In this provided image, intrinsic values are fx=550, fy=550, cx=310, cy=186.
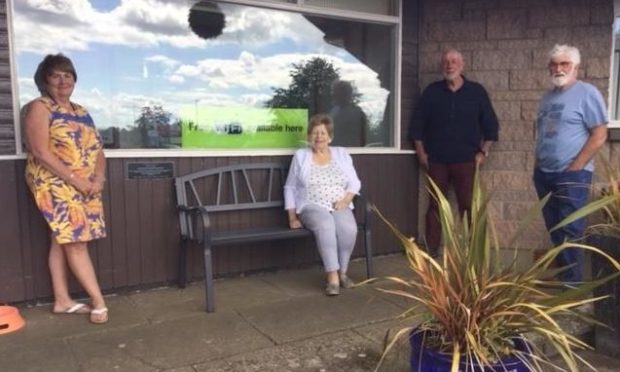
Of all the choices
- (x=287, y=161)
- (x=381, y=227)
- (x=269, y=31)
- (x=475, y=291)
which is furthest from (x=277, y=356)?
(x=269, y=31)

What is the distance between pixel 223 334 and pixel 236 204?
48.2 inches

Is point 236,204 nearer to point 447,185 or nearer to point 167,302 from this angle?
point 167,302

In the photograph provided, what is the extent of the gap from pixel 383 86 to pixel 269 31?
3.75 feet

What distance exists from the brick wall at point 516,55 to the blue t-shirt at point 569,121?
104cm

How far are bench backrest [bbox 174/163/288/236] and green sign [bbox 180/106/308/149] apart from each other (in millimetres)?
205

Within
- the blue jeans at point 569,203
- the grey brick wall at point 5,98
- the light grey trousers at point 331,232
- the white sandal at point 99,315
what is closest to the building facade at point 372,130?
the grey brick wall at point 5,98

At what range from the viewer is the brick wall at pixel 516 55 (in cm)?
426

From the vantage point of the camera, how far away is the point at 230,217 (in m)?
4.08

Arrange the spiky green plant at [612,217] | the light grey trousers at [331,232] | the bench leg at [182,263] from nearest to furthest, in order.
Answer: the spiky green plant at [612,217]
the light grey trousers at [331,232]
the bench leg at [182,263]

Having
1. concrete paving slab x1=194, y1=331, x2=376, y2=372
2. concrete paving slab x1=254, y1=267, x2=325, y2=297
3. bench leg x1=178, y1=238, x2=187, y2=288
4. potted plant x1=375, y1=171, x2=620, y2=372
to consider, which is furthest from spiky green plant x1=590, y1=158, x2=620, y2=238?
bench leg x1=178, y1=238, x2=187, y2=288

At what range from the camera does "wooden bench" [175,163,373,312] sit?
372 cm

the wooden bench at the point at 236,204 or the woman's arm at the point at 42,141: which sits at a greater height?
the woman's arm at the point at 42,141

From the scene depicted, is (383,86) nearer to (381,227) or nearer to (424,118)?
(424,118)

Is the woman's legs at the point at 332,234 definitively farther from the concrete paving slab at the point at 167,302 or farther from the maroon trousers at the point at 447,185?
the maroon trousers at the point at 447,185
